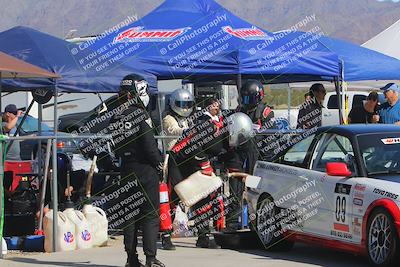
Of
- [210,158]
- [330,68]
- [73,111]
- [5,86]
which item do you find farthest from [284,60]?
[73,111]

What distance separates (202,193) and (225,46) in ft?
13.6

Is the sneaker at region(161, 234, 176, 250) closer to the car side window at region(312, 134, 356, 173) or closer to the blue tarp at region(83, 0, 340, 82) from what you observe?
the car side window at region(312, 134, 356, 173)

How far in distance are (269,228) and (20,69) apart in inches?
142

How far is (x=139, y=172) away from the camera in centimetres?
1007

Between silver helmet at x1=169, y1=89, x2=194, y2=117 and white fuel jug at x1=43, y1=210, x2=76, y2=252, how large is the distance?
2.61 metres

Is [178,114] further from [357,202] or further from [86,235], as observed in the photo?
[357,202]

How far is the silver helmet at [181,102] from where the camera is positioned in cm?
1402

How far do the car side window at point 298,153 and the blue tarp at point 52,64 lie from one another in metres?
3.27

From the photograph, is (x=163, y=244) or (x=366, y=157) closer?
(x=366, y=157)

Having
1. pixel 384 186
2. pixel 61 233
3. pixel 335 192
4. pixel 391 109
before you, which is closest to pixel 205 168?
pixel 61 233

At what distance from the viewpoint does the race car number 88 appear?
1036cm

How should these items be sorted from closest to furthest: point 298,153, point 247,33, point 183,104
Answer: point 298,153 < point 183,104 < point 247,33

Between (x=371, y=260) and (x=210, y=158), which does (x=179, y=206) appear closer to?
(x=210, y=158)

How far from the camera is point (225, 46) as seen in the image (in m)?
15.7
